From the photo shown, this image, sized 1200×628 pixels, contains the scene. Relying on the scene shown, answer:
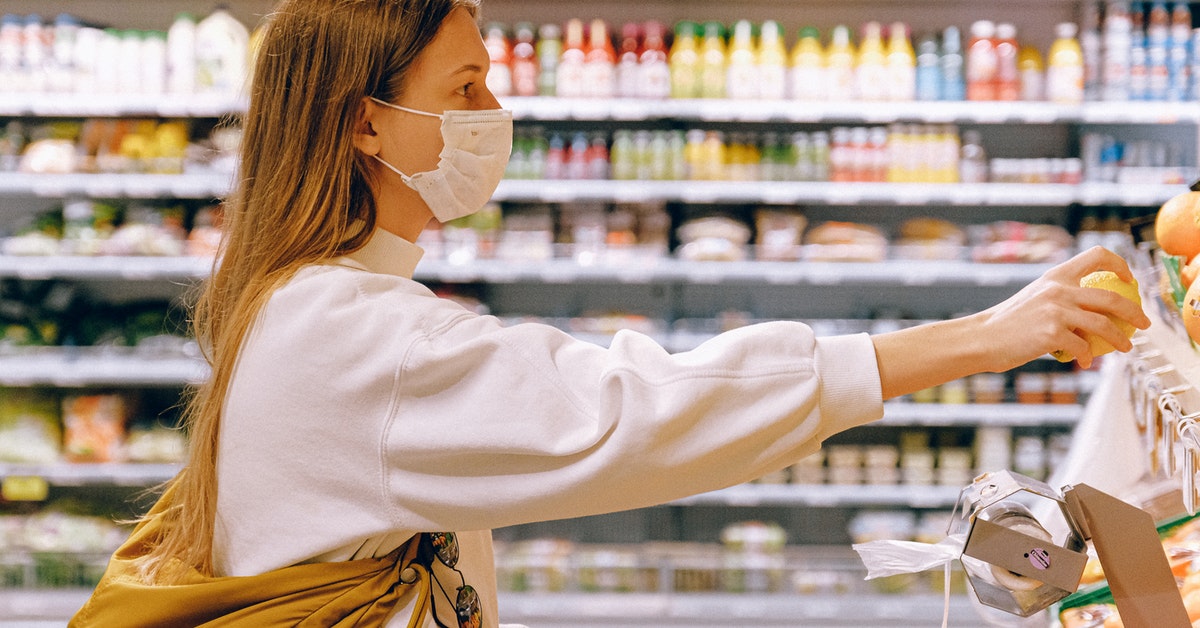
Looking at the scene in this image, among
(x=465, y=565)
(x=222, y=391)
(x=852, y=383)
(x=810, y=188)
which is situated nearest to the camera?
(x=852, y=383)

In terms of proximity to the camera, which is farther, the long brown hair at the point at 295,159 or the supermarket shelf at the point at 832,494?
the supermarket shelf at the point at 832,494

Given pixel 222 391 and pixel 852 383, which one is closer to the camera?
pixel 852 383

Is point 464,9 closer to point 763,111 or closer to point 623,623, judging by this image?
point 763,111

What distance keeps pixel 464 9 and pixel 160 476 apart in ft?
8.63

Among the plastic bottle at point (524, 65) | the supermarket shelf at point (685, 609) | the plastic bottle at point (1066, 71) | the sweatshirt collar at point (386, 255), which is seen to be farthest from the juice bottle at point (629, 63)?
the sweatshirt collar at point (386, 255)

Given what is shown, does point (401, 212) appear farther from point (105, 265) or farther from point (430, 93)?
point (105, 265)

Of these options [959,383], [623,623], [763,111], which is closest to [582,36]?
[763,111]

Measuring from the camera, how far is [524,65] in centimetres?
305

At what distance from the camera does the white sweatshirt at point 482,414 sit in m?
0.76

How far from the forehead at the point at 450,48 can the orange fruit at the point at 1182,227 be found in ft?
2.51

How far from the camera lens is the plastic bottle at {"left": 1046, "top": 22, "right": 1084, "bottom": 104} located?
3.01 metres

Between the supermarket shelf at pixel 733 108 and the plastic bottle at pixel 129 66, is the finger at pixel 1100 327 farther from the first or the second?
the plastic bottle at pixel 129 66

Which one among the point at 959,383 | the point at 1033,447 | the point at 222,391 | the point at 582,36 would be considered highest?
the point at 582,36

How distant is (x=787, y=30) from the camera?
11.0ft
